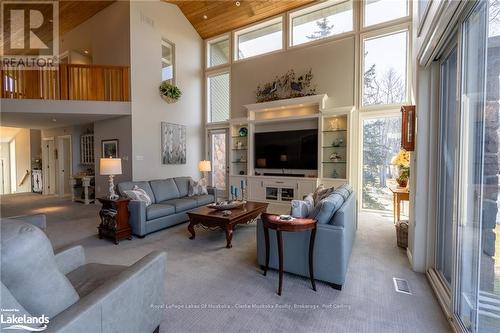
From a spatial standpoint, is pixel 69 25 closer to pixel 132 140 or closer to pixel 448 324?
pixel 132 140

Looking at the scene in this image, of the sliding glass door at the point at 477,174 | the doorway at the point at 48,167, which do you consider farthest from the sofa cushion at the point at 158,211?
the doorway at the point at 48,167

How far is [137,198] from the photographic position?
4.01 metres

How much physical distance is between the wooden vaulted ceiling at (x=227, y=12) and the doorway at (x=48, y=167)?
6310 mm

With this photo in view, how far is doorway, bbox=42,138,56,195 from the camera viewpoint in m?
8.27

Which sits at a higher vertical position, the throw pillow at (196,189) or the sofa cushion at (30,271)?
the sofa cushion at (30,271)

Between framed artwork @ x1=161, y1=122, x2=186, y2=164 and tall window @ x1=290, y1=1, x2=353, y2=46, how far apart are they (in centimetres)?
381

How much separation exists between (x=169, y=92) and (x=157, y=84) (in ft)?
1.11

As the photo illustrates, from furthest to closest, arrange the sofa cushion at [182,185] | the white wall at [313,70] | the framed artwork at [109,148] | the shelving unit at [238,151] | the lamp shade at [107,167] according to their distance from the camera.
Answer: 1. the shelving unit at [238,151]
2. the framed artwork at [109,148]
3. the white wall at [313,70]
4. the sofa cushion at [182,185]
5. the lamp shade at [107,167]

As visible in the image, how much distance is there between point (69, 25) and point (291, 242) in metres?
8.73

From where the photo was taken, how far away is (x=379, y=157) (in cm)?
528

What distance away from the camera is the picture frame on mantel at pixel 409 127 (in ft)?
9.43

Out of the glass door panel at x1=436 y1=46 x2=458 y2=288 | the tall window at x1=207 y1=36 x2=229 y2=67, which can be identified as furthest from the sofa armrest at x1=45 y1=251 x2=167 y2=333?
the tall window at x1=207 y1=36 x2=229 y2=67

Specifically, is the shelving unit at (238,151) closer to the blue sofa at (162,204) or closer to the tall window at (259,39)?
the blue sofa at (162,204)

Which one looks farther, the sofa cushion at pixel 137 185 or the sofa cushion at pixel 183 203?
the sofa cushion at pixel 183 203
